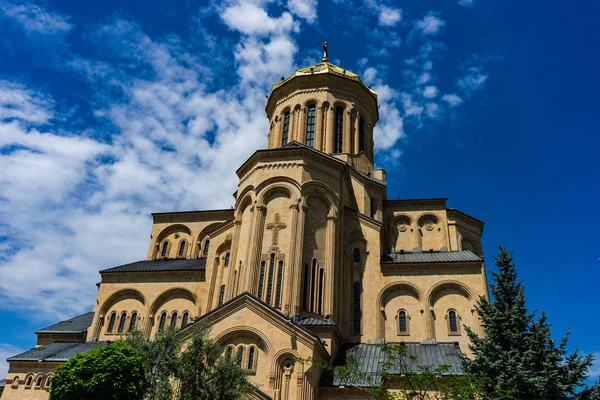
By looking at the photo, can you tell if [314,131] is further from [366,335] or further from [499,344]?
[499,344]

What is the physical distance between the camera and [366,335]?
2216 cm

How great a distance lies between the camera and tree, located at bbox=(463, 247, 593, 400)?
14578 millimetres

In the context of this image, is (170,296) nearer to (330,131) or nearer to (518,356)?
(330,131)

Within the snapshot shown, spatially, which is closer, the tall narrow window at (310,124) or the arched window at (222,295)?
the arched window at (222,295)

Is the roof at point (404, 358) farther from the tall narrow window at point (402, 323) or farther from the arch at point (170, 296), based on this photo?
the arch at point (170, 296)

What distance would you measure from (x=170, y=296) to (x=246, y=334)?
376 inches

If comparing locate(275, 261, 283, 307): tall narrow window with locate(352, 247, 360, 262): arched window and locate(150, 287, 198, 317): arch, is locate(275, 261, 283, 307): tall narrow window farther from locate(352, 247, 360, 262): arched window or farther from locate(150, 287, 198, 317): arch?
locate(150, 287, 198, 317): arch

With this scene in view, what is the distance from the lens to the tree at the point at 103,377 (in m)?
14.7

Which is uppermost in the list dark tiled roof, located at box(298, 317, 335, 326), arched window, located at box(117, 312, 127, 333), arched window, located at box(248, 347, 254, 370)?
arched window, located at box(117, 312, 127, 333)

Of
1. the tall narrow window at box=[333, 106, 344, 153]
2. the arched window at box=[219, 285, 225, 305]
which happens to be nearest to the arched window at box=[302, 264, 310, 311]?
the arched window at box=[219, 285, 225, 305]

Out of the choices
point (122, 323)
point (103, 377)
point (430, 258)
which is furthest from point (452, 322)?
point (122, 323)

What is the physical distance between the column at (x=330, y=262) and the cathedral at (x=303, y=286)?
49 millimetres

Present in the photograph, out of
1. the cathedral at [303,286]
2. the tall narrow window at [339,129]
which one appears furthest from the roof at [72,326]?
the tall narrow window at [339,129]

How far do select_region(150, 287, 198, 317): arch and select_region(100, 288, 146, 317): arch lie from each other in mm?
922
